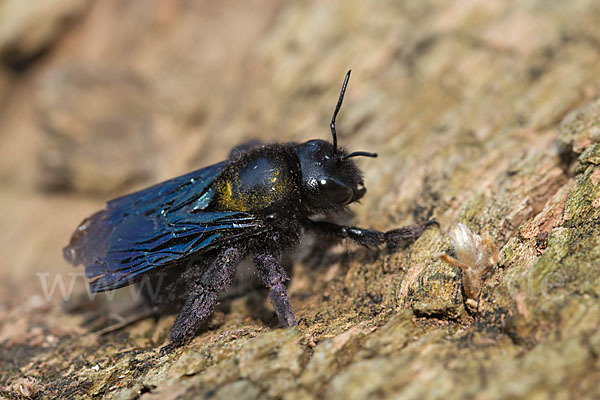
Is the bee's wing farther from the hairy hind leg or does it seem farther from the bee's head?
the bee's head

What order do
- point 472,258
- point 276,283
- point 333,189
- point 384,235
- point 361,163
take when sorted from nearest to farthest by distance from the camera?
1. point 472,258
2. point 276,283
3. point 333,189
4. point 384,235
5. point 361,163

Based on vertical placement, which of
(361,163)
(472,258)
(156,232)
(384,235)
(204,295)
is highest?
(361,163)

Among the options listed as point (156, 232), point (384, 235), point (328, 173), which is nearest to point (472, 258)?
point (384, 235)

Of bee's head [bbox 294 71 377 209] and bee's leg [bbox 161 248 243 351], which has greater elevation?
bee's head [bbox 294 71 377 209]

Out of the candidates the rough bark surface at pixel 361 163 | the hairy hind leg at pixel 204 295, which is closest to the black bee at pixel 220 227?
the hairy hind leg at pixel 204 295

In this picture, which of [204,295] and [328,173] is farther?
[328,173]

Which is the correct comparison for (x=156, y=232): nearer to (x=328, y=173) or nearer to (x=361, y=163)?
(x=328, y=173)

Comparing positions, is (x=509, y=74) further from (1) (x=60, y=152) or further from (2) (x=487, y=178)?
(1) (x=60, y=152)

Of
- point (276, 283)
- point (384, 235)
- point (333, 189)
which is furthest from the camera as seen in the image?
point (384, 235)

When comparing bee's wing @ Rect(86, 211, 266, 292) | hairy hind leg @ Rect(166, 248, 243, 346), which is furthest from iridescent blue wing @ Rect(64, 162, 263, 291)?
hairy hind leg @ Rect(166, 248, 243, 346)
